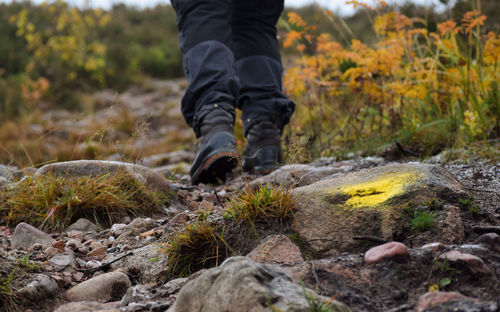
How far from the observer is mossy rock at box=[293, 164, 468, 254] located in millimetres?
1499

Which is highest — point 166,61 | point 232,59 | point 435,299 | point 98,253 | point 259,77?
point 166,61

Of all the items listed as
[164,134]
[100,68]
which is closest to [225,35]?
[164,134]

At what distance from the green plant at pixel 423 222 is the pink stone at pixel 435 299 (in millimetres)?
391

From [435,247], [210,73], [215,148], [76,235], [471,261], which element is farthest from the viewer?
[210,73]

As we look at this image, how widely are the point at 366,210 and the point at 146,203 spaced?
1312 millimetres

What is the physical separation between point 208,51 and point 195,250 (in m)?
1.39

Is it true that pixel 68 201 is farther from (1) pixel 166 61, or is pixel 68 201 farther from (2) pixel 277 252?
(1) pixel 166 61

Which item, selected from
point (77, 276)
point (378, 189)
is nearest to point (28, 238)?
point (77, 276)

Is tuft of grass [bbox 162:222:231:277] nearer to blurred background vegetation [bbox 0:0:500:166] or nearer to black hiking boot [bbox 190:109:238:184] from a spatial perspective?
blurred background vegetation [bbox 0:0:500:166]

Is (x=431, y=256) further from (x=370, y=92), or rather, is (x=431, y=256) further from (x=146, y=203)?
(x=370, y=92)

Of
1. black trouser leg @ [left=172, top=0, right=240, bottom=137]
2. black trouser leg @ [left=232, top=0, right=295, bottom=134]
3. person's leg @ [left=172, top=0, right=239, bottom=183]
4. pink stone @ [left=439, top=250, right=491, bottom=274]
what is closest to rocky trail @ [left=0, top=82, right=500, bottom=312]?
pink stone @ [left=439, top=250, right=491, bottom=274]

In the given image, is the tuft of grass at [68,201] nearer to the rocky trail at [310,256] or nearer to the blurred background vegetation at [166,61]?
the rocky trail at [310,256]

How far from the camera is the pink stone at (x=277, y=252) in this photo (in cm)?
140

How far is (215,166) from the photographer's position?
101 inches
